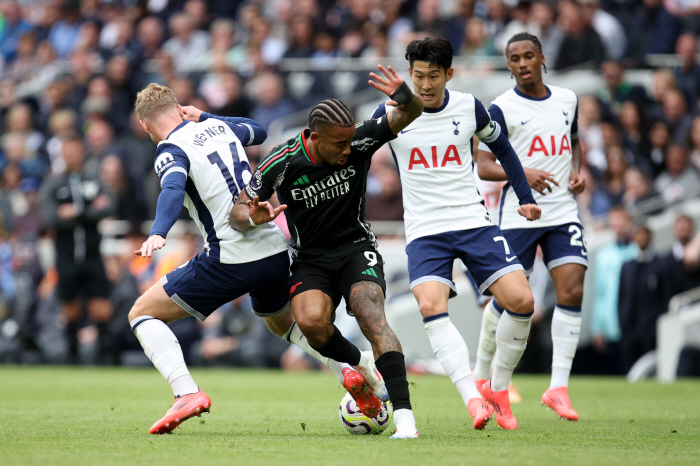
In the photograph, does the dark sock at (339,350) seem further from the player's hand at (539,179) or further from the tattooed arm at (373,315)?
the player's hand at (539,179)

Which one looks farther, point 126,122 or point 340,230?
point 126,122

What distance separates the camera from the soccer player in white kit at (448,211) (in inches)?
234

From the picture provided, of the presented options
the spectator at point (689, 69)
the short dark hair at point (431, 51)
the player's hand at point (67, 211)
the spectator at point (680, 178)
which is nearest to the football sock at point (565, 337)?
the short dark hair at point (431, 51)

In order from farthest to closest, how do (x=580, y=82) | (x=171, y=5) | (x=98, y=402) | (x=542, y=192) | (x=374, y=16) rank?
1. (x=171, y=5)
2. (x=374, y=16)
3. (x=580, y=82)
4. (x=98, y=402)
5. (x=542, y=192)

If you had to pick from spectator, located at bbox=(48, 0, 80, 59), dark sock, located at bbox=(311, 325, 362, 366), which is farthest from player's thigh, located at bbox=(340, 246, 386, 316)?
spectator, located at bbox=(48, 0, 80, 59)

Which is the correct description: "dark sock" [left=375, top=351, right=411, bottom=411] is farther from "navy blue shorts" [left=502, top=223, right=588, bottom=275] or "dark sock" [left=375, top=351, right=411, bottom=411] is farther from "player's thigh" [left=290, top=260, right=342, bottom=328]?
"navy blue shorts" [left=502, top=223, right=588, bottom=275]

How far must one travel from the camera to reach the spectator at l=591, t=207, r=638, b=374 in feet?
39.4

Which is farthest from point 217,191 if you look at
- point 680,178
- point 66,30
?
point 66,30

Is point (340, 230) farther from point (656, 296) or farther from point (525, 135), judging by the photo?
point (656, 296)

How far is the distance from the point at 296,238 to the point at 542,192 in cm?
198

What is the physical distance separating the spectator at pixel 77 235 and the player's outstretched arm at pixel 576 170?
27.5 feet

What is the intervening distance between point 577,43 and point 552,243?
8.34 metres

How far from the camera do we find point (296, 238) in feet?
19.3

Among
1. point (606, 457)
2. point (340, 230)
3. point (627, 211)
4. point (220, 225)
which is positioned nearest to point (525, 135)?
point (340, 230)
